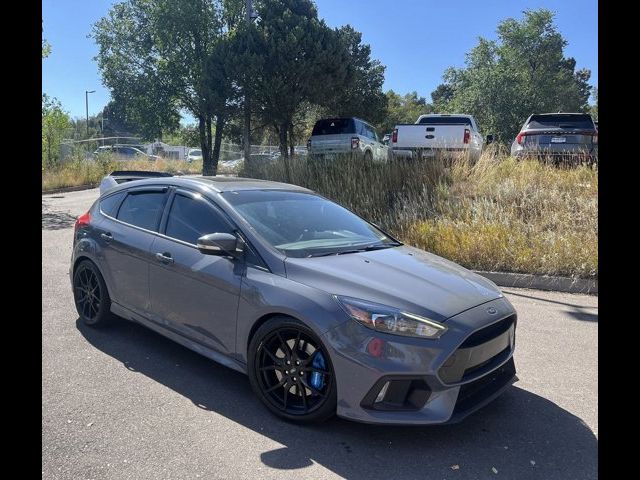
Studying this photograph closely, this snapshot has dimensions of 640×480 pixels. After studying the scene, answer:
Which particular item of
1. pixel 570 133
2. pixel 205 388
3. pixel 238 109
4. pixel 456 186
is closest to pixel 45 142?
pixel 238 109

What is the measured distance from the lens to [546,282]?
23.2 feet

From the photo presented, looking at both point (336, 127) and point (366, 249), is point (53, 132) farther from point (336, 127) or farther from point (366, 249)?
point (366, 249)

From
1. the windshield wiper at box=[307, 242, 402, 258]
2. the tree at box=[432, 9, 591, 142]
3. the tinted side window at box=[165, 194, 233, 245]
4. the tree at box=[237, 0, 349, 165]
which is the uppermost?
the tree at box=[432, 9, 591, 142]

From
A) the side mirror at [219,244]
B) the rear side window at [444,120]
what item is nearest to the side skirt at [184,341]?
the side mirror at [219,244]

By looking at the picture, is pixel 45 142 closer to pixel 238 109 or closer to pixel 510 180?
pixel 238 109

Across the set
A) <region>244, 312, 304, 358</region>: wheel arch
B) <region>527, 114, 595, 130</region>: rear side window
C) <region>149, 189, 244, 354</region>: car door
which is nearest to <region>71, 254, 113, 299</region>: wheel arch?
<region>149, 189, 244, 354</region>: car door

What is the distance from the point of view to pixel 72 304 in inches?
227

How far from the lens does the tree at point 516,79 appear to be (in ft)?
113

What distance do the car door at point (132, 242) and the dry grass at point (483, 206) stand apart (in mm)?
4938

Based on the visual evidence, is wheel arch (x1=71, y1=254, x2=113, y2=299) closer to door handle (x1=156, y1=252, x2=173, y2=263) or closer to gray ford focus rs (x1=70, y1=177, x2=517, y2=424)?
gray ford focus rs (x1=70, y1=177, x2=517, y2=424)

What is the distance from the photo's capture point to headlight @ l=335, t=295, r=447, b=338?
2.93m

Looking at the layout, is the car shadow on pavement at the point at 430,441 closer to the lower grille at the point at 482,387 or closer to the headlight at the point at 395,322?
the lower grille at the point at 482,387

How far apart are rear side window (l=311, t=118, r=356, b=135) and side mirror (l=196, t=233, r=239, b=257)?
41.0ft
